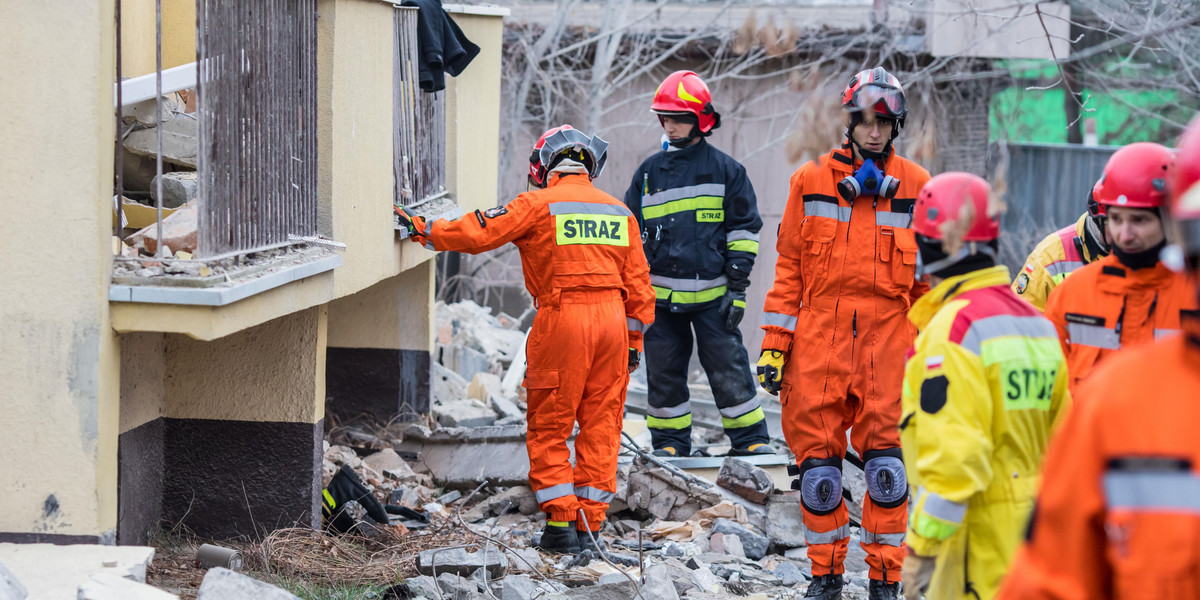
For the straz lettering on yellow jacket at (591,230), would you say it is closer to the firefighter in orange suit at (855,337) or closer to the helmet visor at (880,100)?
the firefighter in orange suit at (855,337)

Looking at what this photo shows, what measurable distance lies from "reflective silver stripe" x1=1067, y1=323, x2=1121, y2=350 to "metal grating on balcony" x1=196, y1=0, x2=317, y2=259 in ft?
9.75

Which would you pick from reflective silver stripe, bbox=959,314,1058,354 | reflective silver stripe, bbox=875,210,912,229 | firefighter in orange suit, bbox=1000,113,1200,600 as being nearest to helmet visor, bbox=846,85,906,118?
reflective silver stripe, bbox=875,210,912,229

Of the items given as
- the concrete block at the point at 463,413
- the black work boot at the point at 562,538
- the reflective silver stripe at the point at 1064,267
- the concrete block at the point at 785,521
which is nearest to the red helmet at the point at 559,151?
the black work boot at the point at 562,538

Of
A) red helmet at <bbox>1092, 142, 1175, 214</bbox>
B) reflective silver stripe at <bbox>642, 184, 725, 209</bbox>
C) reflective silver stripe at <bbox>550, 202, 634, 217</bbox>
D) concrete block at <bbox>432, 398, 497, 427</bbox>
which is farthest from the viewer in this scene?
concrete block at <bbox>432, 398, 497, 427</bbox>

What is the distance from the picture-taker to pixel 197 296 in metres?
3.87

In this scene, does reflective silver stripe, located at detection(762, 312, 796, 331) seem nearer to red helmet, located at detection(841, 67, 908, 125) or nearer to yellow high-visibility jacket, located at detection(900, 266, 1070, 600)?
red helmet, located at detection(841, 67, 908, 125)

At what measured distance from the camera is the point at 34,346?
389 cm

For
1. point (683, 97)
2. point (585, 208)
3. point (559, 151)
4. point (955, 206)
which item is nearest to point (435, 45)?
point (559, 151)

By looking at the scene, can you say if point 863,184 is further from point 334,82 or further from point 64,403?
point 64,403

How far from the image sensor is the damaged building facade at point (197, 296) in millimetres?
3828

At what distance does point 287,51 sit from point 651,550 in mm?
3106

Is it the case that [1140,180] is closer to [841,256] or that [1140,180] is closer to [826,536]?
[841,256]

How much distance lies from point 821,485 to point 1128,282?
72.2 inches

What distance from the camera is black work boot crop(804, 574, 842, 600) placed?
16.8 feet
